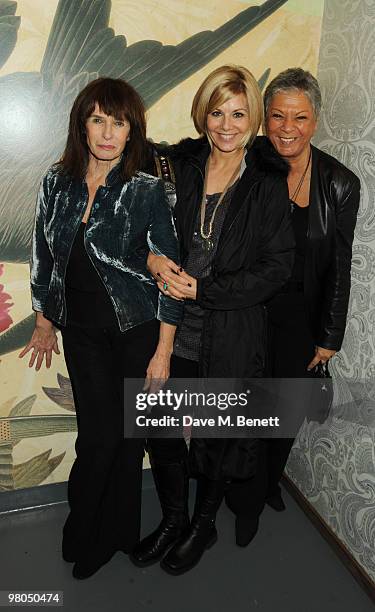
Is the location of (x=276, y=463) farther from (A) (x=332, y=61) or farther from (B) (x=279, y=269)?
(A) (x=332, y=61)

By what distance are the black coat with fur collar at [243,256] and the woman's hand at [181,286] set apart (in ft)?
0.08

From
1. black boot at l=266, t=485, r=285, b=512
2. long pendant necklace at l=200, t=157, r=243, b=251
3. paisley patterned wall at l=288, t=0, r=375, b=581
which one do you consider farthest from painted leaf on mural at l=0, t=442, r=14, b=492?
paisley patterned wall at l=288, t=0, r=375, b=581

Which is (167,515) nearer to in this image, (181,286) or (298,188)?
(181,286)

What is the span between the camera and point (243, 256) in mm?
1604

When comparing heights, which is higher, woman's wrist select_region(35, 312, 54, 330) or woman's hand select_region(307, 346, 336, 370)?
woman's wrist select_region(35, 312, 54, 330)

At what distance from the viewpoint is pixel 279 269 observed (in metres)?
1.59

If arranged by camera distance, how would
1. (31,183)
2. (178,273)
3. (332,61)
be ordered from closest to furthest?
(178,273) < (31,183) < (332,61)

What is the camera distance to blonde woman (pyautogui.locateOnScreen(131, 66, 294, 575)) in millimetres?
1562

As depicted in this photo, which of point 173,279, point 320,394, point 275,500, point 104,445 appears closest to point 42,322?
point 104,445

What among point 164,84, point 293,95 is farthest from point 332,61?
point 164,84

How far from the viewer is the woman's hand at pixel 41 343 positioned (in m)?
1.93

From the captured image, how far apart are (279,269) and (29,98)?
1.12m

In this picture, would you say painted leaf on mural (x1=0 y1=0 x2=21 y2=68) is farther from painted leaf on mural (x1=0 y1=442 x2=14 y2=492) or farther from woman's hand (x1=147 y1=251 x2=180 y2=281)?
painted leaf on mural (x1=0 y1=442 x2=14 y2=492)

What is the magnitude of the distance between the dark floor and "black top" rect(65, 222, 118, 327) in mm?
1016
